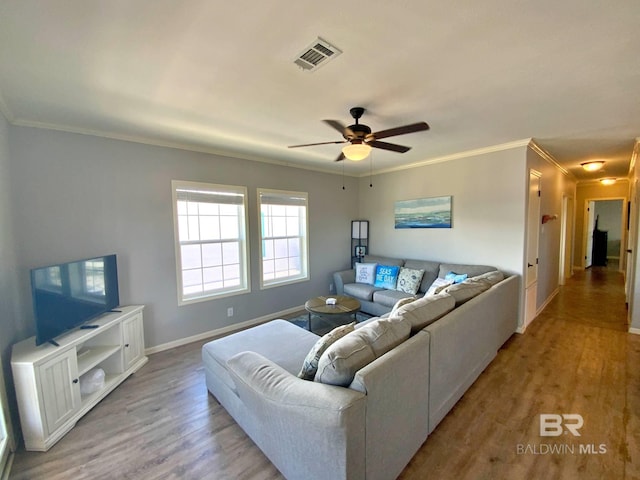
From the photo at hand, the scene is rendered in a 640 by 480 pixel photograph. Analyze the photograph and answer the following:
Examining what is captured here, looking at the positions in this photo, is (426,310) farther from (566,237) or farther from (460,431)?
(566,237)

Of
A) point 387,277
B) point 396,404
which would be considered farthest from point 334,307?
point 396,404

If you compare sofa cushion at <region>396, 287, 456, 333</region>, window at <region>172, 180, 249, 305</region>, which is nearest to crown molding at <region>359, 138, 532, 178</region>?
sofa cushion at <region>396, 287, 456, 333</region>

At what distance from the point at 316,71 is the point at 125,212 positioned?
268 cm

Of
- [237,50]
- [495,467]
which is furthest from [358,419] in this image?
[237,50]

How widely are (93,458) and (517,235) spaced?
476 cm

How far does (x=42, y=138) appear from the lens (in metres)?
2.64

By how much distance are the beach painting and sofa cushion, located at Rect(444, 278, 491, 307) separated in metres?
1.74

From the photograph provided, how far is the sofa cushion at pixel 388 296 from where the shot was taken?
13.0 feet

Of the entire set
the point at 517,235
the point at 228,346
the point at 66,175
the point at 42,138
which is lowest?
the point at 228,346

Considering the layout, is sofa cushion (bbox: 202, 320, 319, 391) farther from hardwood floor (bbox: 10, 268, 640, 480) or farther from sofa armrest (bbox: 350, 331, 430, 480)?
sofa armrest (bbox: 350, 331, 430, 480)

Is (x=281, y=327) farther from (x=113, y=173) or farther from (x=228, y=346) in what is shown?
(x=113, y=173)

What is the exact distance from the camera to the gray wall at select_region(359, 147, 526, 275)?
11.8 ft

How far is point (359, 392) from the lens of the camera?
1.30m

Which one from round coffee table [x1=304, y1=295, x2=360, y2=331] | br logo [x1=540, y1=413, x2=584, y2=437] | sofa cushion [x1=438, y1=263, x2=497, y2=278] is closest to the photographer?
br logo [x1=540, y1=413, x2=584, y2=437]
